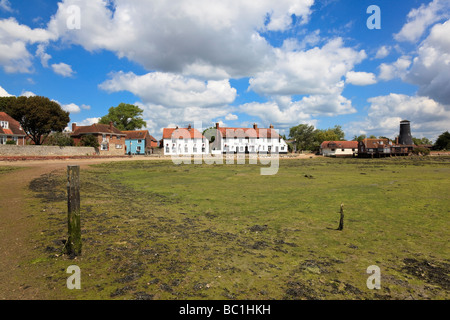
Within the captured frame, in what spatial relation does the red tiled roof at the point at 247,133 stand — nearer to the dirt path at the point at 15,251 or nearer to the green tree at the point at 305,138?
the green tree at the point at 305,138

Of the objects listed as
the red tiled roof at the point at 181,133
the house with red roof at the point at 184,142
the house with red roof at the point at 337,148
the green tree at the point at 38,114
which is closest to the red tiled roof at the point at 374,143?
the house with red roof at the point at 337,148

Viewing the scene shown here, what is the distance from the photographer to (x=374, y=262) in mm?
7344

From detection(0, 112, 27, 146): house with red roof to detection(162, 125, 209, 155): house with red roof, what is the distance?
39.0 meters

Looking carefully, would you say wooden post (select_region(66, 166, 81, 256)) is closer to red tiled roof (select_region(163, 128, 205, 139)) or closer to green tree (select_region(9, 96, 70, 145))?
green tree (select_region(9, 96, 70, 145))

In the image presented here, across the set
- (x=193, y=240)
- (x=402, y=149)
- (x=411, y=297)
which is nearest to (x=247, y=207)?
(x=193, y=240)

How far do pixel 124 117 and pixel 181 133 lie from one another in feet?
90.1

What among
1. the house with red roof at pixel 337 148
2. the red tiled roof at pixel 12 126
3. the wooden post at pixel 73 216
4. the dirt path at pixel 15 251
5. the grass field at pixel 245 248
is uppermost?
the red tiled roof at pixel 12 126

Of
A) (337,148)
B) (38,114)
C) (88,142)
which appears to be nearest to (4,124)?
(38,114)

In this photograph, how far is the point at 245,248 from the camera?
816 cm

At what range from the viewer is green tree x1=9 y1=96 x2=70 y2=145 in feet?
183

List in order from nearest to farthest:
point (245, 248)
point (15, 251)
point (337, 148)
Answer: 1. point (15, 251)
2. point (245, 248)
3. point (337, 148)

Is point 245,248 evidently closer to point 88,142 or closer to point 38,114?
point 88,142

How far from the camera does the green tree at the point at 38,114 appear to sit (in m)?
55.8
